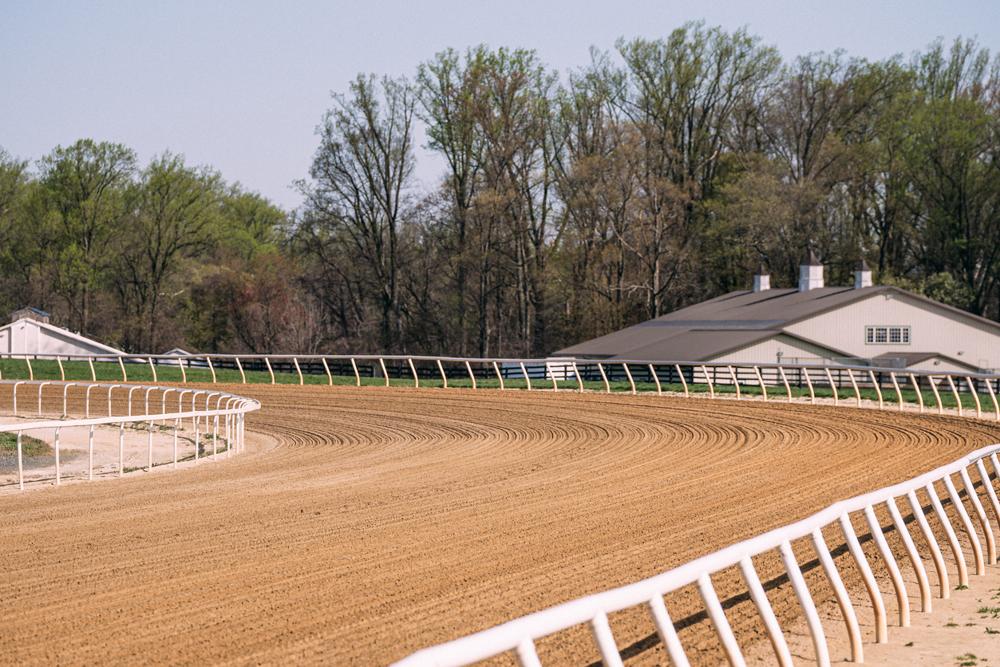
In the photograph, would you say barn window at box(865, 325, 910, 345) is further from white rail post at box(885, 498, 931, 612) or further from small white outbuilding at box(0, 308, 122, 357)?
white rail post at box(885, 498, 931, 612)

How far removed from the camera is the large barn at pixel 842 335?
4734 cm

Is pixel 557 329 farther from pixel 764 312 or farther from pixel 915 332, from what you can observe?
pixel 915 332

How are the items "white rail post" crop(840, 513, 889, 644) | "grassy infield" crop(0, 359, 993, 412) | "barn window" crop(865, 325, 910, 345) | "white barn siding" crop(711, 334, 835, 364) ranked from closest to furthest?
1. "white rail post" crop(840, 513, 889, 644)
2. "grassy infield" crop(0, 359, 993, 412)
3. "white barn siding" crop(711, 334, 835, 364)
4. "barn window" crop(865, 325, 910, 345)

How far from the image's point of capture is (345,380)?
39.0m

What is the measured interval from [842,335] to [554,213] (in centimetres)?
2043

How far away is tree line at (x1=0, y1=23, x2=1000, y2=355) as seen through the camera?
62.6 metres

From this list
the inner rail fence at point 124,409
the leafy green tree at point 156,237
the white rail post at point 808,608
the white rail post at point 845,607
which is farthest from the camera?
the leafy green tree at point 156,237

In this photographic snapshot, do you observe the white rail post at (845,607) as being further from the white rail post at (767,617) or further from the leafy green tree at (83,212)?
the leafy green tree at (83,212)

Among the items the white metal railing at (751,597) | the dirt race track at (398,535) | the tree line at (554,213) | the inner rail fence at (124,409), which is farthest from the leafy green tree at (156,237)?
the white metal railing at (751,597)

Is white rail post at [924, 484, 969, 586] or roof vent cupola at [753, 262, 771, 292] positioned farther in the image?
roof vent cupola at [753, 262, 771, 292]

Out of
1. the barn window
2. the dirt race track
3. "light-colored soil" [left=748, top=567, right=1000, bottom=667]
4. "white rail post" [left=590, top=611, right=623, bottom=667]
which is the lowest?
"light-colored soil" [left=748, top=567, right=1000, bottom=667]

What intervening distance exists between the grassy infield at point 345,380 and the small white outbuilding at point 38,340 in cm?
1314

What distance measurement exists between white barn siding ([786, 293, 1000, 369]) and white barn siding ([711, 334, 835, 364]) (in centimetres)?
51

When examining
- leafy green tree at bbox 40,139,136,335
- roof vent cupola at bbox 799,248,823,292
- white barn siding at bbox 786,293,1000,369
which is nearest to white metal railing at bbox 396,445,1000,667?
white barn siding at bbox 786,293,1000,369
